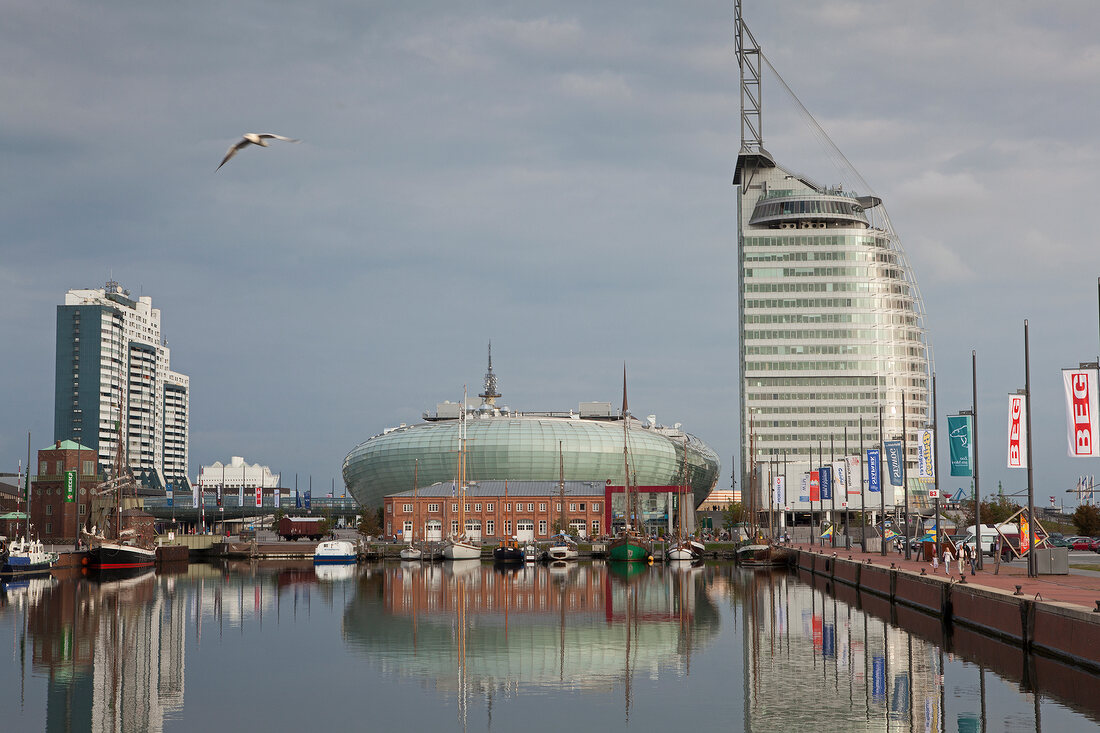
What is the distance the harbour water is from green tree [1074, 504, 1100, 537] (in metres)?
64.6

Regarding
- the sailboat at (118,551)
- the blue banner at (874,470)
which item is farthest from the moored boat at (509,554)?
the blue banner at (874,470)

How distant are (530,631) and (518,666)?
12.6 metres

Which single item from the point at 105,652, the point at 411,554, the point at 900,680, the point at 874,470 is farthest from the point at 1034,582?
the point at 411,554

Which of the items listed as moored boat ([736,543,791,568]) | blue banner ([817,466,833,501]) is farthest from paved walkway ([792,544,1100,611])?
moored boat ([736,543,791,568])

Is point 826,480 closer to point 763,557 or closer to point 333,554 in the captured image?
point 763,557

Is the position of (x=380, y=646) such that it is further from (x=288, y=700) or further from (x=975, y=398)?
(x=975, y=398)

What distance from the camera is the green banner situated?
2703 inches

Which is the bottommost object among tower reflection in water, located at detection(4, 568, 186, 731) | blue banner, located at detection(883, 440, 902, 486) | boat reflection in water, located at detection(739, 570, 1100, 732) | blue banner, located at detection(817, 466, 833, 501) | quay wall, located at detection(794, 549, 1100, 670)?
tower reflection in water, located at detection(4, 568, 186, 731)

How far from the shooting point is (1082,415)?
49062 mm

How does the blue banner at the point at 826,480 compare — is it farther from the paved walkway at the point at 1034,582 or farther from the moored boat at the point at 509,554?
the paved walkway at the point at 1034,582

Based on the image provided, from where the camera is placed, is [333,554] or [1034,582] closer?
[1034,582]

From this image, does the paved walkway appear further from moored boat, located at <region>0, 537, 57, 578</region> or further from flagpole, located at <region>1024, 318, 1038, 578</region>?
moored boat, located at <region>0, 537, 57, 578</region>

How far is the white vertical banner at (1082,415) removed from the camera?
48781 millimetres

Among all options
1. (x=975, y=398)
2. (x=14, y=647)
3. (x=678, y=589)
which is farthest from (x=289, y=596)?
(x=975, y=398)
